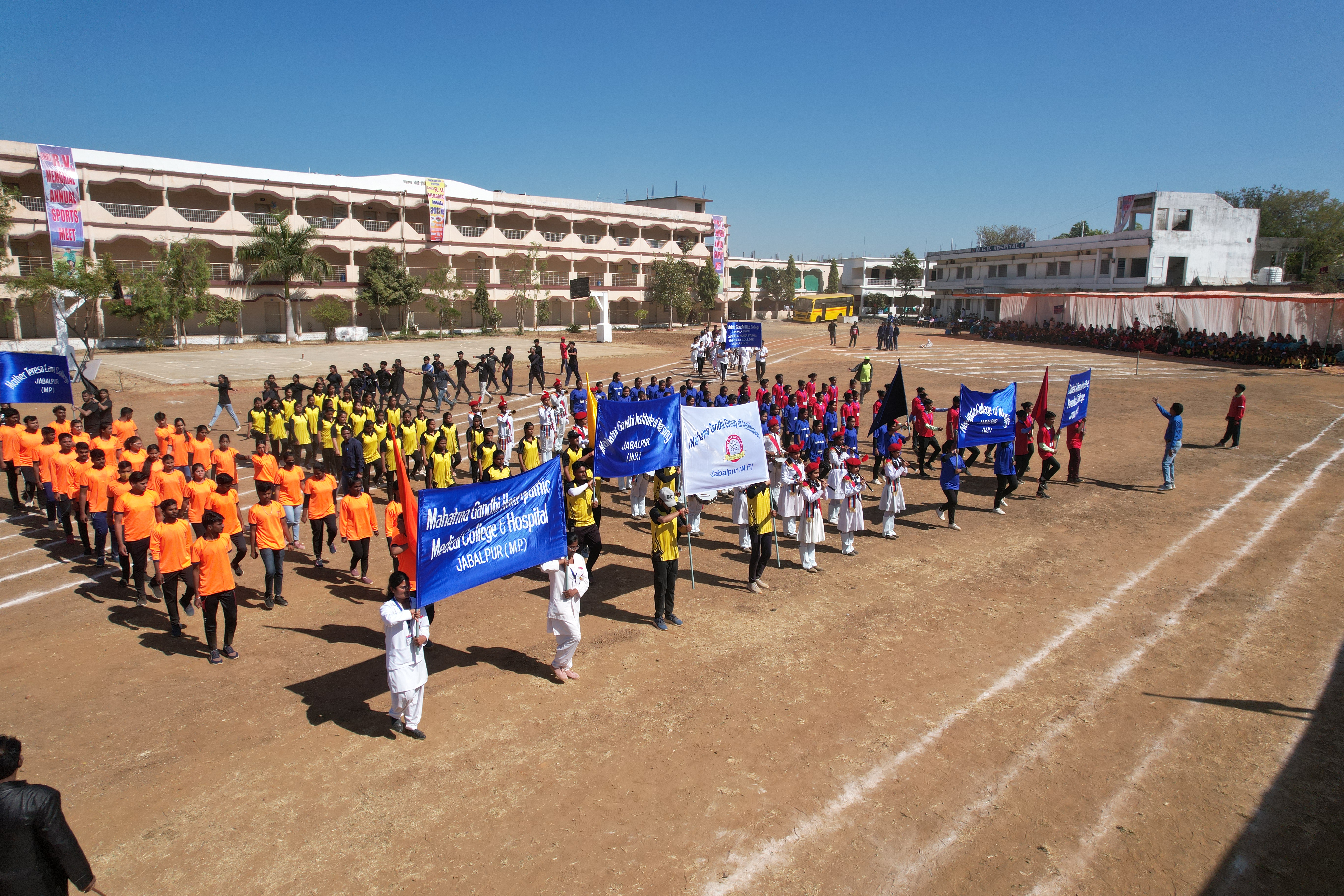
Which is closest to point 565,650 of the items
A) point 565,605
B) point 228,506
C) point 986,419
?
point 565,605

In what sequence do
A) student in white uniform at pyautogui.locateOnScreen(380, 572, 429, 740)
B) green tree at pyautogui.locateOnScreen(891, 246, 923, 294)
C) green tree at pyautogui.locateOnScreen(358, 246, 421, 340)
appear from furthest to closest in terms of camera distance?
green tree at pyautogui.locateOnScreen(891, 246, 923, 294)
green tree at pyautogui.locateOnScreen(358, 246, 421, 340)
student in white uniform at pyautogui.locateOnScreen(380, 572, 429, 740)

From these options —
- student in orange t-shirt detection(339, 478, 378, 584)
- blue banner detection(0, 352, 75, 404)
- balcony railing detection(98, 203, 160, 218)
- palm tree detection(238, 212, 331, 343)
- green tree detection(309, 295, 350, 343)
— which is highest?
balcony railing detection(98, 203, 160, 218)

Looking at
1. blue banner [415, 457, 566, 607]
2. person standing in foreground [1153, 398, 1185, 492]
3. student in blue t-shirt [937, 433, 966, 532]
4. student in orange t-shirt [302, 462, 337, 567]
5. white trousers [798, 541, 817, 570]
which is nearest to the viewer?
blue banner [415, 457, 566, 607]

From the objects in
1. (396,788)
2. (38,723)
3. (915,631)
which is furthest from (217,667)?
(915,631)

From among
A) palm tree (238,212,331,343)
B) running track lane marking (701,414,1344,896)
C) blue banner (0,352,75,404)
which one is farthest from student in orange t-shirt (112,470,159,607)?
palm tree (238,212,331,343)

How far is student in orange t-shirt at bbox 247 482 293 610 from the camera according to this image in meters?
8.95

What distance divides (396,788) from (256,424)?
11806 millimetres

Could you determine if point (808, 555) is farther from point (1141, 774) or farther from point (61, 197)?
point (61, 197)

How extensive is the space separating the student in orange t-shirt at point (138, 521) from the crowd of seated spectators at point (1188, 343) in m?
38.3

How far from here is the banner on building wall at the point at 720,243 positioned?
71000 mm

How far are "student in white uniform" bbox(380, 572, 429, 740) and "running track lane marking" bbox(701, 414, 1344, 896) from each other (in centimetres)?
303

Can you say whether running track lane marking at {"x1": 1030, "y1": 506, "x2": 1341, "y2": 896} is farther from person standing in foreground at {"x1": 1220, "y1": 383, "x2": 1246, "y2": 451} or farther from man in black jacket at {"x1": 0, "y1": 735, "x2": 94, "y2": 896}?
person standing in foreground at {"x1": 1220, "y1": 383, "x2": 1246, "y2": 451}

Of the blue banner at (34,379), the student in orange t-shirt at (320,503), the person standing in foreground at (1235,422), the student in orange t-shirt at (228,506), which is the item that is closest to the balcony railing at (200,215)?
the blue banner at (34,379)

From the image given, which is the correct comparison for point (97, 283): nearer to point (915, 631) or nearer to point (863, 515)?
point (863, 515)
